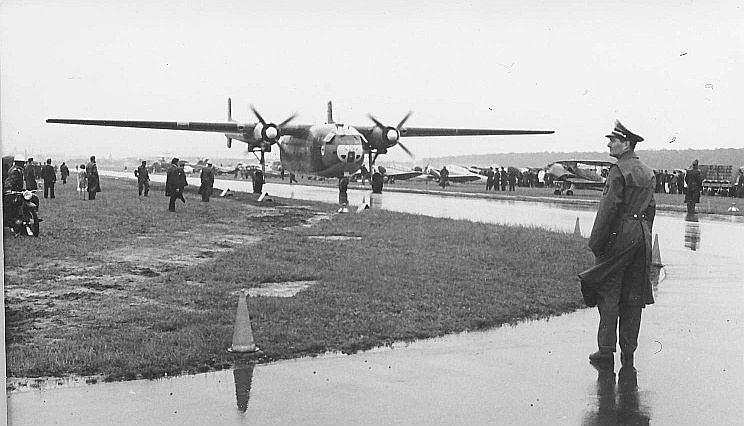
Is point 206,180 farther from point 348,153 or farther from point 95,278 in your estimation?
point 95,278

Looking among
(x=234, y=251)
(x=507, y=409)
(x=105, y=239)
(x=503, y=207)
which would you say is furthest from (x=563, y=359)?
(x=503, y=207)

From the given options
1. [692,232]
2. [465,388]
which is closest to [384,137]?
[692,232]

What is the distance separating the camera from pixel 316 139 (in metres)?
32.1

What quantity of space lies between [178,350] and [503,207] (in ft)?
73.4

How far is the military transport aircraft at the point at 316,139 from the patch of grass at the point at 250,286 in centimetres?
1312

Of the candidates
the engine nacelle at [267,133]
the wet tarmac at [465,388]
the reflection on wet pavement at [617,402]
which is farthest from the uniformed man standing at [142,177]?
the reflection on wet pavement at [617,402]

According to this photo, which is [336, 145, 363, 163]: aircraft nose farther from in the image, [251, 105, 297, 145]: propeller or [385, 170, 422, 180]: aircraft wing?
[385, 170, 422, 180]: aircraft wing

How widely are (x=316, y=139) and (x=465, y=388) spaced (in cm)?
2694

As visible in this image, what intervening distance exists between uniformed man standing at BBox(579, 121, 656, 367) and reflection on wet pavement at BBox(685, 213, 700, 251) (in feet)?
32.5

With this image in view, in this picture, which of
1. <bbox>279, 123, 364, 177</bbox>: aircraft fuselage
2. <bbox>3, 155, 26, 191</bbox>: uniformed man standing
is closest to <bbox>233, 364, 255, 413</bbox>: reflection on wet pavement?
<bbox>3, 155, 26, 191</bbox>: uniformed man standing

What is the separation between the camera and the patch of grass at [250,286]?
7207 millimetres

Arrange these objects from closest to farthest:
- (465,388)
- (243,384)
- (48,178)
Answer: (465,388) → (243,384) → (48,178)

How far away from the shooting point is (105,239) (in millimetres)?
14766

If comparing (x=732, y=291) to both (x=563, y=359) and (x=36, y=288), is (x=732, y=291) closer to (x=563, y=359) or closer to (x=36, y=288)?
(x=563, y=359)
